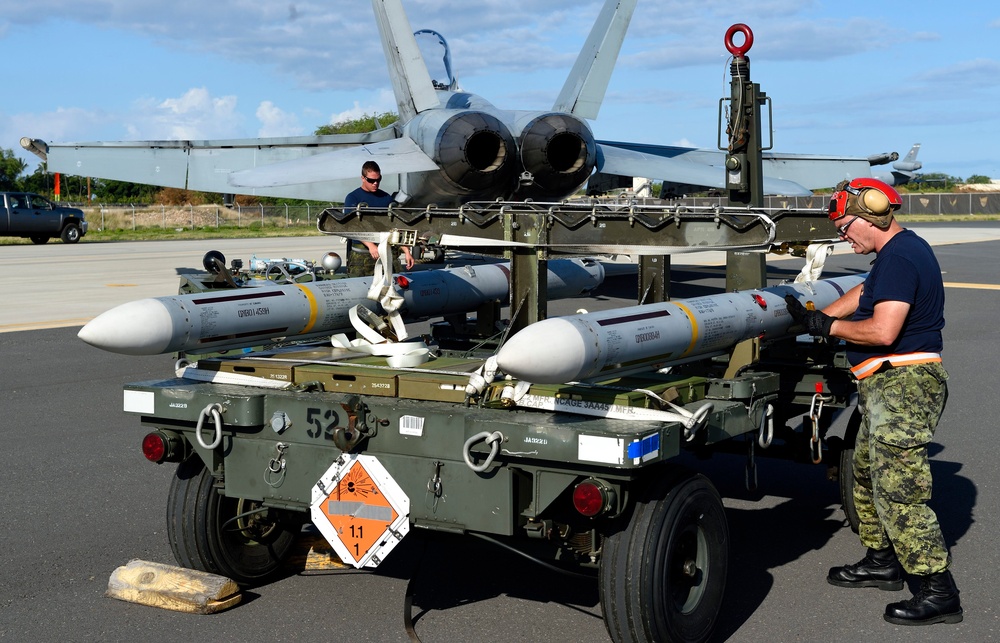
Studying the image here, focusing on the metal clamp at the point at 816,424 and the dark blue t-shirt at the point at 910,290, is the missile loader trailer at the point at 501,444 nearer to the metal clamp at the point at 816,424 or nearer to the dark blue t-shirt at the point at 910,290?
the metal clamp at the point at 816,424

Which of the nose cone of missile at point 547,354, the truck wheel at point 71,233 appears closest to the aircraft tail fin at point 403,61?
the nose cone of missile at point 547,354

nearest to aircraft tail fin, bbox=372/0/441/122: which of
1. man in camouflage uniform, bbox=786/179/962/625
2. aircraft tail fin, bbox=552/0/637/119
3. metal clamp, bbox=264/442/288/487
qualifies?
aircraft tail fin, bbox=552/0/637/119

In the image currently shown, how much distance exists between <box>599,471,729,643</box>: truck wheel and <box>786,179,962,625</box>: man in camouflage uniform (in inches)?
40.0

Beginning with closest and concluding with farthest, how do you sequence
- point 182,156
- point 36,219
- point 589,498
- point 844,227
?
point 589,498, point 844,227, point 182,156, point 36,219

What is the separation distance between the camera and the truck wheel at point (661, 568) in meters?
4.14

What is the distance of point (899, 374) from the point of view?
16.3 feet

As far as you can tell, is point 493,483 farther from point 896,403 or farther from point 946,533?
point 946,533

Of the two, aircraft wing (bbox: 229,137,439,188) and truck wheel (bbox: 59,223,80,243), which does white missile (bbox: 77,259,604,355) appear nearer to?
aircraft wing (bbox: 229,137,439,188)

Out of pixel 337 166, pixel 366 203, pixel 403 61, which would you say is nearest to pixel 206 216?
pixel 403 61

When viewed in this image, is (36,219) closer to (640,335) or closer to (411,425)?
(411,425)

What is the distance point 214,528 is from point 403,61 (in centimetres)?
1528

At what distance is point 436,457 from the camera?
14.2 ft

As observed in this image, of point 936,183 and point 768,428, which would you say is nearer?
point 768,428

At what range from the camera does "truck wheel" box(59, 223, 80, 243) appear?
38531 millimetres
